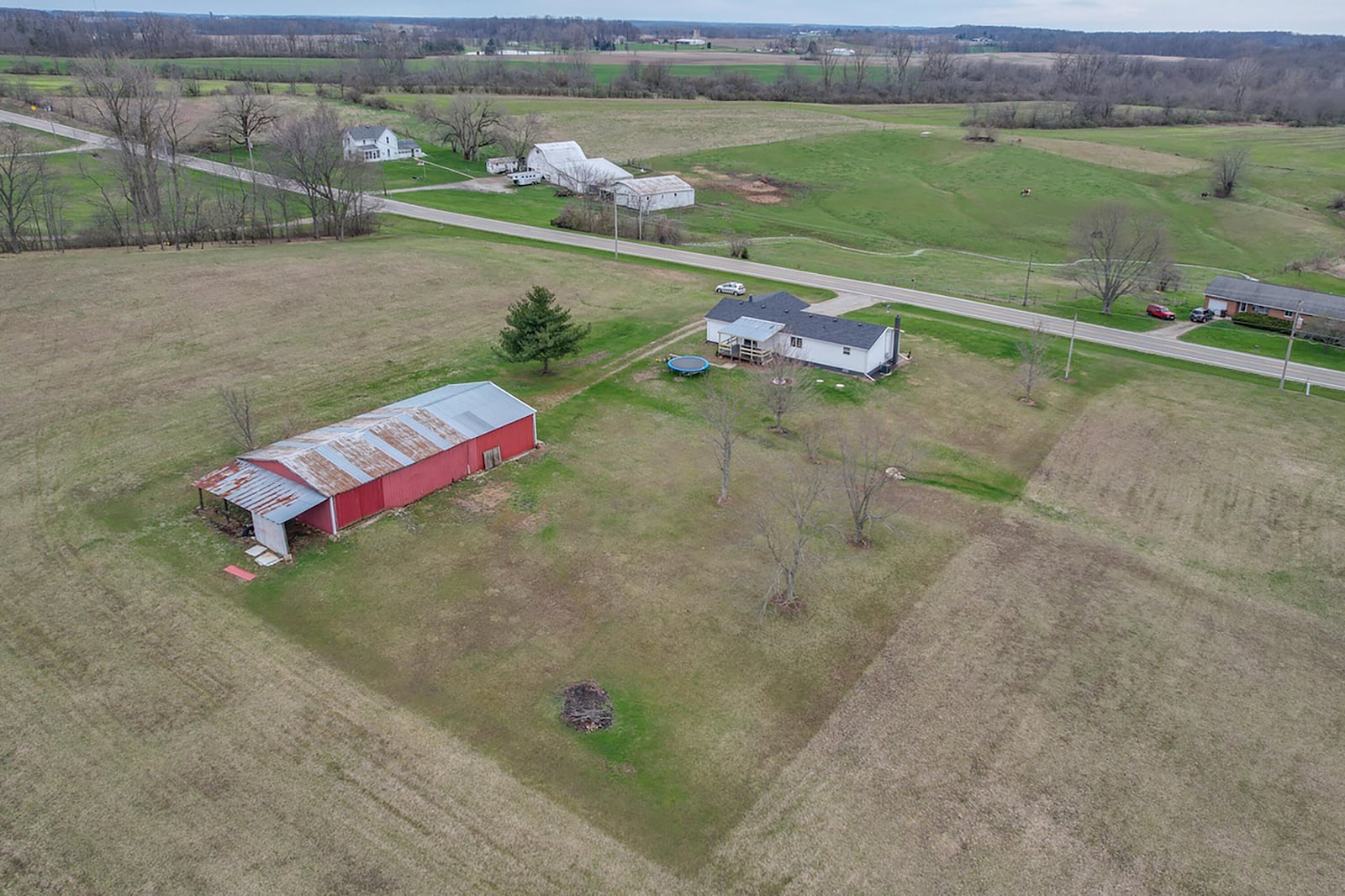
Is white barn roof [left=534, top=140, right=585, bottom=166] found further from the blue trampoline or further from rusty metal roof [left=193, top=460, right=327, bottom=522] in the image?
rusty metal roof [left=193, top=460, right=327, bottom=522]

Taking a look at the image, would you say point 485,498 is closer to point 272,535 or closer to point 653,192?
point 272,535

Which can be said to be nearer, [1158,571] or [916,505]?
[1158,571]

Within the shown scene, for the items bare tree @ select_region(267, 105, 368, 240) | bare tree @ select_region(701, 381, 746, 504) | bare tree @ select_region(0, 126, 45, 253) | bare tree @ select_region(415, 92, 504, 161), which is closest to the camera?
bare tree @ select_region(701, 381, 746, 504)

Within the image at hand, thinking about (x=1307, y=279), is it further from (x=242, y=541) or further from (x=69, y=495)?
(x=69, y=495)

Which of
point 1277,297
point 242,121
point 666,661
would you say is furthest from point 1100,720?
point 242,121

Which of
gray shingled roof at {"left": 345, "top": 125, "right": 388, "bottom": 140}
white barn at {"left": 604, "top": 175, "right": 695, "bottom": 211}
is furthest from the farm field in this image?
gray shingled roof at {"left": 345, "top": 125, "right": 388, "bottom": 140}

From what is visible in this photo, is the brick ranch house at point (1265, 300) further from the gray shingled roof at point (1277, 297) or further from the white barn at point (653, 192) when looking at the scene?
the white barn at point (653, 192)

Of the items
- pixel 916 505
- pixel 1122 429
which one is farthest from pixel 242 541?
pixel 1122 429
